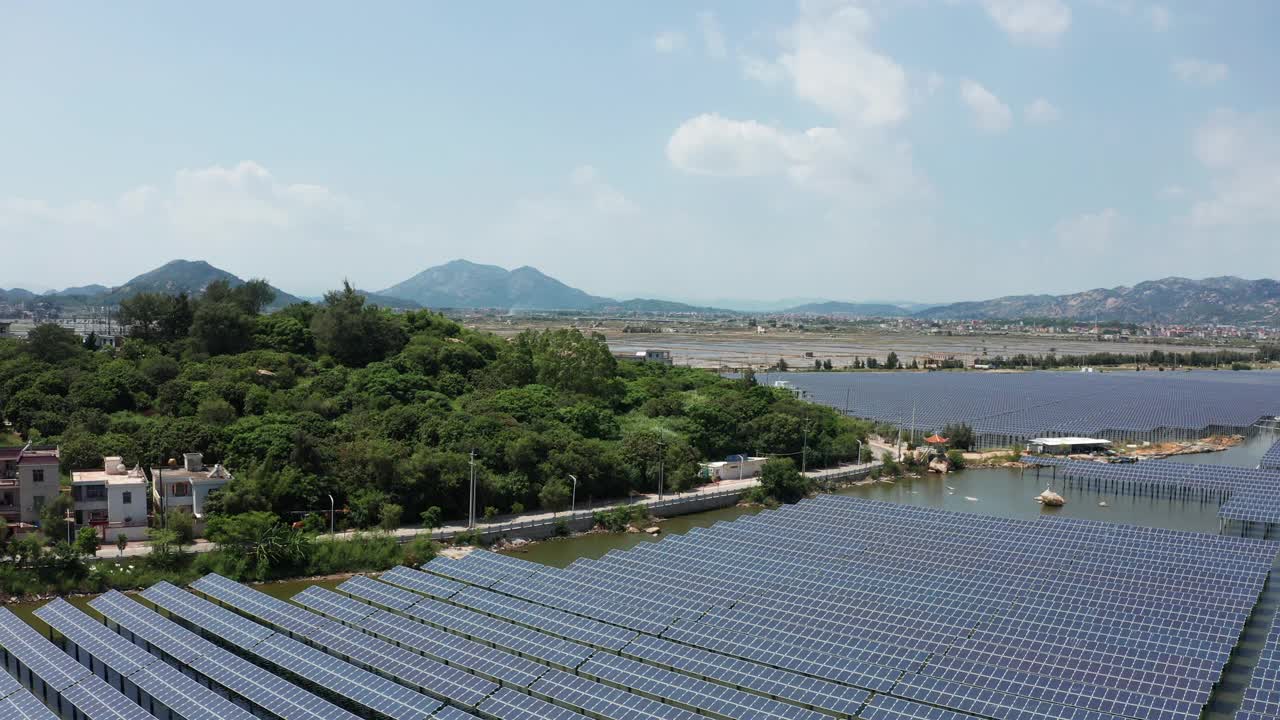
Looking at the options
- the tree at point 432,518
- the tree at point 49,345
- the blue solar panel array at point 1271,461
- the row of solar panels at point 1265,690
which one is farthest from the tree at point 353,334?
the blue solar panel array at point 1271,461

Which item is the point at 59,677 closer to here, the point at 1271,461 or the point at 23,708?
the point at 23,708

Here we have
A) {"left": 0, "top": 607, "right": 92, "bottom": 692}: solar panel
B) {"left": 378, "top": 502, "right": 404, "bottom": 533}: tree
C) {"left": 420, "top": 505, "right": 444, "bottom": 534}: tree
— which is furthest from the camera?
{"left": 420, "top": 505, "right": 444, "bottom": 534}: tree

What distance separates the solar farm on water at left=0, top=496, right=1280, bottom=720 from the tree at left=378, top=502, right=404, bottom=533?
6956 millimetres

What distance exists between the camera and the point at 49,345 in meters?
52.0

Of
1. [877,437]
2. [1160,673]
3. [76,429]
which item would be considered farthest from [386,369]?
[1160,673]

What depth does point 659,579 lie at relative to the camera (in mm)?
26891

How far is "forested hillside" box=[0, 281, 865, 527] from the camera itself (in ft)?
120

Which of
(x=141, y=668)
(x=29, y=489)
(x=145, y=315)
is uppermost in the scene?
(x=145, y=315)

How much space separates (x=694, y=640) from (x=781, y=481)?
2283 centimetres

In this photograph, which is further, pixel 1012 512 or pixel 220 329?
pixel 220 329

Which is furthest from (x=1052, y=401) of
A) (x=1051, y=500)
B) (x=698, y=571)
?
(x=698, y=571)

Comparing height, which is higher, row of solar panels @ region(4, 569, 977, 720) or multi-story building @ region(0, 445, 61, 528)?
multi-story building @ region(0, 445, 61, 528)

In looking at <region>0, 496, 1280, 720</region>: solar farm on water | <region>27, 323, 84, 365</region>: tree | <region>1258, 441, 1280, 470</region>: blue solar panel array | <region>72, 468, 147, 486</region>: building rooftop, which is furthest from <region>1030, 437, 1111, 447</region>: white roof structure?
<region>27, 323, 84, 365</region>: tree

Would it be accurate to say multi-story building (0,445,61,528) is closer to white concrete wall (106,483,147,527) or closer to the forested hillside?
white concrete wall (106,483,147,527)
